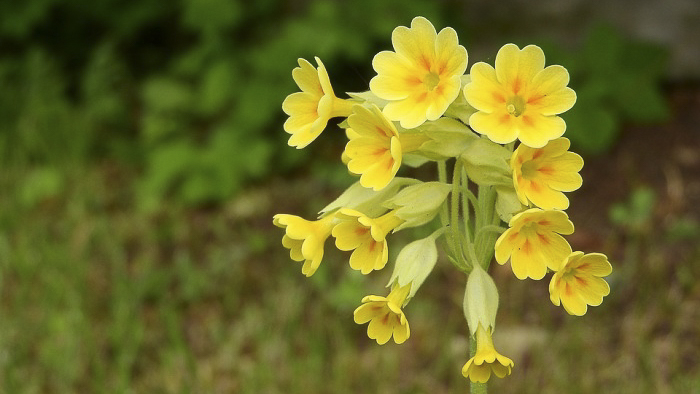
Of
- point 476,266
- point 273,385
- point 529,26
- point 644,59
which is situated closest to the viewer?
point 476,266

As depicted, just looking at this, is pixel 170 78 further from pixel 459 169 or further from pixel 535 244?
pixel 535 244

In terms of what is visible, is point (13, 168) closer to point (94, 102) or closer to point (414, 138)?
point (94, 102)

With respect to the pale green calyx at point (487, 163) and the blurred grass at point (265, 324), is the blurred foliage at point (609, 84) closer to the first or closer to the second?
the blurred grass at point (265, 324)

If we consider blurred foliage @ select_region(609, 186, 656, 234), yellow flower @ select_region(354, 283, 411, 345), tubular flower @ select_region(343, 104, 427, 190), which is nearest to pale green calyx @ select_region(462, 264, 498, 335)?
yellow flower @ select_region(354, 283, 411, 345)

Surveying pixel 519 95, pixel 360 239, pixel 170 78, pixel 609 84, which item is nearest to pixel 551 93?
pixel 519 95

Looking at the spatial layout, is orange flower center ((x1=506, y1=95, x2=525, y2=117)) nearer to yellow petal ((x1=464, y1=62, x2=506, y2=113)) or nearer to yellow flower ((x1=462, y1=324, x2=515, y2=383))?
yellow petal ((x1=464, y1=62, x2=506, y2=113))

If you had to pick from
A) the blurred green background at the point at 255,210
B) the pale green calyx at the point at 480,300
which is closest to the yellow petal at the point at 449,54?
the pale green calyx at the point at 480,300

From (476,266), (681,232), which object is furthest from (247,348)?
(476,266)
